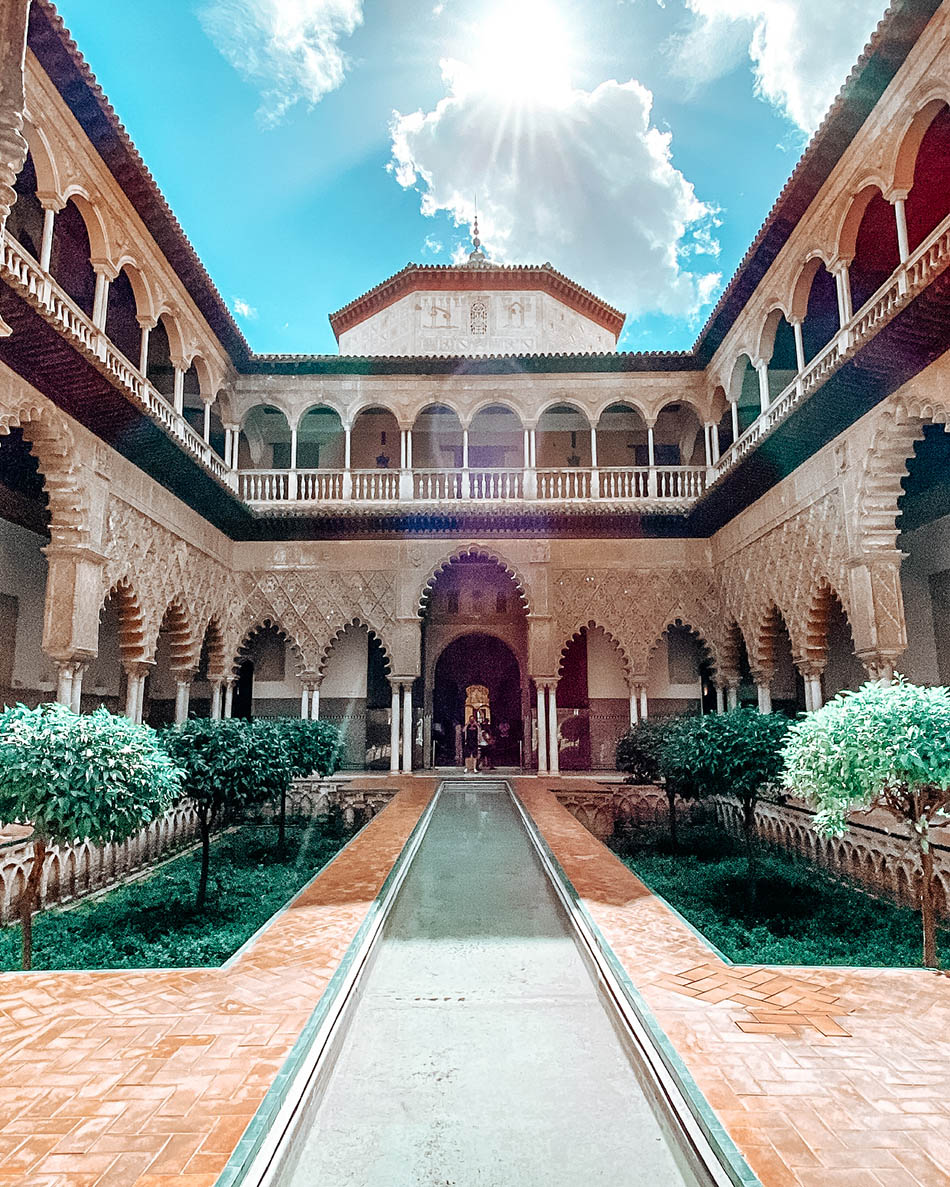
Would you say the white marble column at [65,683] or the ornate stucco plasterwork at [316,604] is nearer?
the white marble column at [65,683]

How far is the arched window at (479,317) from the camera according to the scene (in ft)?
53.9

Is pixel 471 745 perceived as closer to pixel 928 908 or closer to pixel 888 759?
pixel 928 908

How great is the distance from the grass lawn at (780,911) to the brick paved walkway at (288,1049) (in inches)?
77.4

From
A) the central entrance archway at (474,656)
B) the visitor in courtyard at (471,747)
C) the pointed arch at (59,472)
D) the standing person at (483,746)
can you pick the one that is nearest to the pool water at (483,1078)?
the pointed arch at (59,472)

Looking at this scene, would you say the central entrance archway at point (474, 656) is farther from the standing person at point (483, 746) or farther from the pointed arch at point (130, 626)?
the pointed arch at point (130, 626)

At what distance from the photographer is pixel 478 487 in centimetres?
1426

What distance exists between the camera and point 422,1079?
2680 millimetres

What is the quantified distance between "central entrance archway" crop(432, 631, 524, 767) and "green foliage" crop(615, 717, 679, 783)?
5.22m

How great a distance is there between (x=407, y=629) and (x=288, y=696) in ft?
10.2

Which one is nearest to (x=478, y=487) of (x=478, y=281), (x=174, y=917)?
(x=478, y=281)

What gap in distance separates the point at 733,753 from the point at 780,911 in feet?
4.56

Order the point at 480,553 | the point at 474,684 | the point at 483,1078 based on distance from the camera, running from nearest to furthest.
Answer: the point at 483,1078 < the point at 480,553 < the point at 474,684

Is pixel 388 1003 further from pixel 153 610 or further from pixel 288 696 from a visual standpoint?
pixel 288 696

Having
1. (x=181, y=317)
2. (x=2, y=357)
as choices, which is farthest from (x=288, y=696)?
(x=2, y=357)
